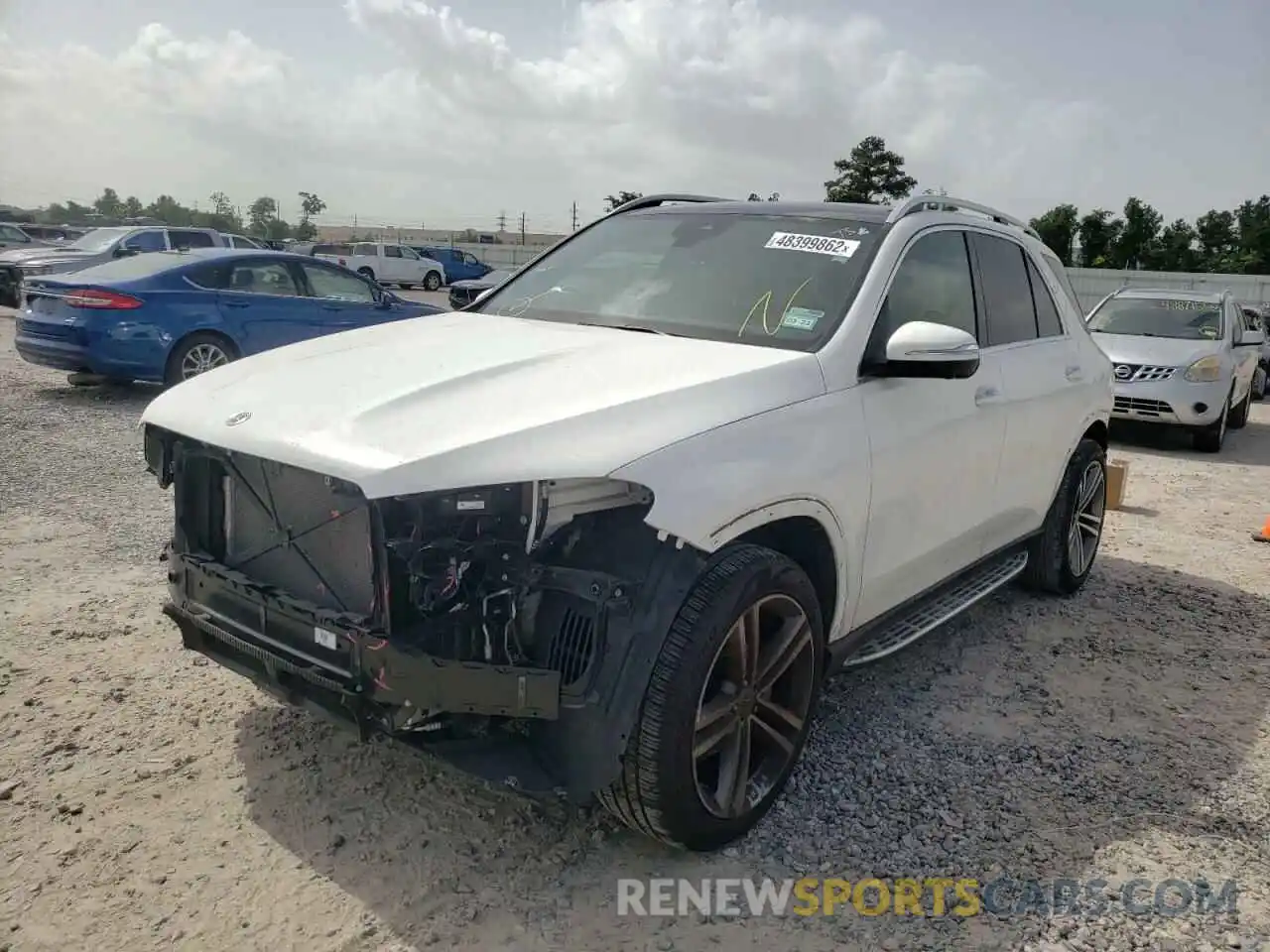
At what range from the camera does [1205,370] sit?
10.9 meters

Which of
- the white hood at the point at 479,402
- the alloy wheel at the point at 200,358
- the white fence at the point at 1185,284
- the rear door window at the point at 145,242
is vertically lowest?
the alloy wheel at the point at 200,358

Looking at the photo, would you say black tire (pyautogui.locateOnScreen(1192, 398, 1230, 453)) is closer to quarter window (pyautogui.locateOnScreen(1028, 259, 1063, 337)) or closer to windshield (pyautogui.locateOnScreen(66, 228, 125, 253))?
quarter window (pyautogui.locateOnScreen(1028, 259, 1063, 337))

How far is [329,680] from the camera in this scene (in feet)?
8.82

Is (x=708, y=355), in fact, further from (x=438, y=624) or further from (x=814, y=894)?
(x=814, y=894)

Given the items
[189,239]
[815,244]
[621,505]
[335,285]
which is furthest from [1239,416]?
→ [189,239]

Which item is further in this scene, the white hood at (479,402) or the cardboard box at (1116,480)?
the cardboard box at (1116,480)

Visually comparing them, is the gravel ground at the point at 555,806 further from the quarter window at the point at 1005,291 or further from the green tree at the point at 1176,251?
the green tree at the point at 1176,251

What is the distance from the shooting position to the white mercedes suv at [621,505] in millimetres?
2596

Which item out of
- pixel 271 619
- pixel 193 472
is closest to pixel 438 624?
pixel 271 619

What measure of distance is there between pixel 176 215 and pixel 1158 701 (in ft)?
288

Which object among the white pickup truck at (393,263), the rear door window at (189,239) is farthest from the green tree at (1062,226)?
the rear door window at (189,239)

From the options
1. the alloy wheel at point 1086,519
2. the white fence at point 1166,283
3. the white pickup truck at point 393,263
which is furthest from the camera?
the white pickup truck at point 393,263

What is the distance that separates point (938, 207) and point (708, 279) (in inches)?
45.0

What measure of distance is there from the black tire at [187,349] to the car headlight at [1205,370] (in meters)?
10.00
